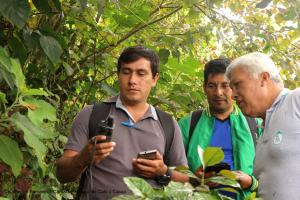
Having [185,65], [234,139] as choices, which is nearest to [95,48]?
[185,65]

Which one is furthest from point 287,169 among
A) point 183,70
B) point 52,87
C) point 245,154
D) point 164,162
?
point 52,87

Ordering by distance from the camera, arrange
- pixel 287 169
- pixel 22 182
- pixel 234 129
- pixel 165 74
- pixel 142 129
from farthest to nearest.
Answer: pixel 165 74 → pixel 234 129 → pixel 22 182 → pixel 142 129 → pixel 287 169

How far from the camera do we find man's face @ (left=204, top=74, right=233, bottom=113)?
10.1ft

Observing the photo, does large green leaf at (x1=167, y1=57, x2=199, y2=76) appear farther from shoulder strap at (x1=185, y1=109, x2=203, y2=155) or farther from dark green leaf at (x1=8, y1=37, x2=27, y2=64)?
dark green leaf at (x1=8, y1=37, x2=27, y2=64)

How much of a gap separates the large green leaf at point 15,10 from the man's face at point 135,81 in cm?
70

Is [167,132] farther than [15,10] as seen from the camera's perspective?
Yes

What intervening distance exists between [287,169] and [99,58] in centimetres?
208

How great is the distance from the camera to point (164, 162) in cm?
248

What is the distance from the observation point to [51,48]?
254 centimetres

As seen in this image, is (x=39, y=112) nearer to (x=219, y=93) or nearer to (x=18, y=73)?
(x=18, y=73)

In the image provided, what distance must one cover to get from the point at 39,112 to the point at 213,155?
0.86m

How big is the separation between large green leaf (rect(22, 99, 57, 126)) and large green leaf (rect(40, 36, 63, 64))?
531 mm

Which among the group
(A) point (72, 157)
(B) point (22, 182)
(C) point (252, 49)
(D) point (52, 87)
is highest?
(C) point (252, 49)

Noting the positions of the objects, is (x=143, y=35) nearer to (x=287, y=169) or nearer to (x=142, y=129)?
(x=142, y=129)
